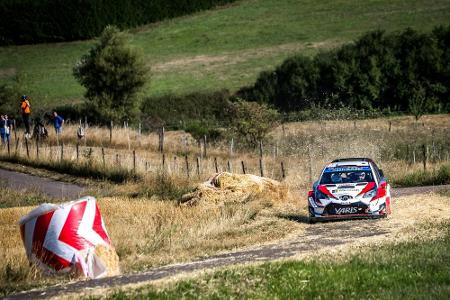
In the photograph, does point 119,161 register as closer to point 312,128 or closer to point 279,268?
point 312,128

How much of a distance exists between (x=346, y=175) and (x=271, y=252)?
6.76m

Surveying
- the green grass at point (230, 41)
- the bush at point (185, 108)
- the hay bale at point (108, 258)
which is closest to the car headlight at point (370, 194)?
the hay bale at point (108, 258)

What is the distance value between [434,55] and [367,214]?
4797 cm

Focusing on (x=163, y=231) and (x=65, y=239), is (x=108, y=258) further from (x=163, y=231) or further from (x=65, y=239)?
(x=163, y=231)

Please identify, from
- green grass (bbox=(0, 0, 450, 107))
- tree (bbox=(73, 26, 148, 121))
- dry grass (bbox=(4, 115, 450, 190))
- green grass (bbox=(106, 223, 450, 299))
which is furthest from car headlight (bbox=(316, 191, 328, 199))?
green grass (bbox=(0, 0, 450, 107))

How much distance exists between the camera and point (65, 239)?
16.9 meters

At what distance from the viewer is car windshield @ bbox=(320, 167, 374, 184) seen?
25109mm

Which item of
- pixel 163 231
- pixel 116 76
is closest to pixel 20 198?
pixel 163 231

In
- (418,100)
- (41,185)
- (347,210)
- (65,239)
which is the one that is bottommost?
(418,100)

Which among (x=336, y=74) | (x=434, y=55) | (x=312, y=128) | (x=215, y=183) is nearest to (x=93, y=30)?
(x=336, y=74)

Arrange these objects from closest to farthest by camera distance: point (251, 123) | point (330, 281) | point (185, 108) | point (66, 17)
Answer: point (330, 281), point (251, 123), point (185, 108), point (66, 17)

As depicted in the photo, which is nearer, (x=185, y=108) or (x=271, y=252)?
(x=271, y=252)

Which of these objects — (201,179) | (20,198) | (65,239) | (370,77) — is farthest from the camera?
(370,77)

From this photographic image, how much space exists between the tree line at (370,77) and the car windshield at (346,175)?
40.2 m
